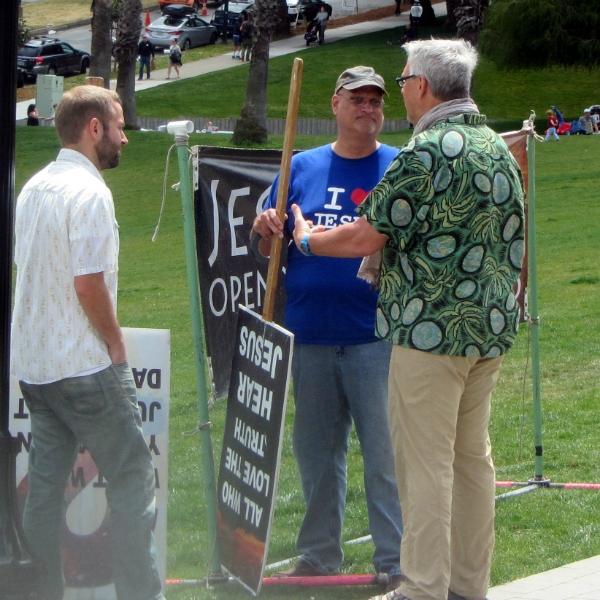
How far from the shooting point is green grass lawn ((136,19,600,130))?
124ft

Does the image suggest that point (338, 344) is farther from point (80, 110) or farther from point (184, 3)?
point (184, 3)

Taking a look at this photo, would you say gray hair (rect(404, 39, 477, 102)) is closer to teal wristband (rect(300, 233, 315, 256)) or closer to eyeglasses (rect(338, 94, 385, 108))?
eyeglasses (rect(338, 94, 385, 108))

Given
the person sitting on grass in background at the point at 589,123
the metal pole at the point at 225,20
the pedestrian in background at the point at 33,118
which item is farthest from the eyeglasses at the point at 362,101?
the metal pole at the point at 225,20

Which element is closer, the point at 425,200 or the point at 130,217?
the point at 425,200

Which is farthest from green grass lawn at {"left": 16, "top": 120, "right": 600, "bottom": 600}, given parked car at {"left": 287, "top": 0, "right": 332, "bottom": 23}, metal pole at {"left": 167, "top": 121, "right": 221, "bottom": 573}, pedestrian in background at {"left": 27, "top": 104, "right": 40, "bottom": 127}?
parked car at {"left": 287, "top": 0, "right": 332, "bottom": 23}

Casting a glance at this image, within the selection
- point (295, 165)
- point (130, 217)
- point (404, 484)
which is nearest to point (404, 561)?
point (404, 484)

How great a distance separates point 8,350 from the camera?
3.38 metres

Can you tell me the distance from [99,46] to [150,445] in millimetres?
25212

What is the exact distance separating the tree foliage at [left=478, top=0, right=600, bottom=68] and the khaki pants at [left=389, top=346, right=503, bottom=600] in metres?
34.6

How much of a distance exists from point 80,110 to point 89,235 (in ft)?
1.70

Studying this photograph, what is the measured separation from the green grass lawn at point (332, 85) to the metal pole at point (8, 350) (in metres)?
31.6

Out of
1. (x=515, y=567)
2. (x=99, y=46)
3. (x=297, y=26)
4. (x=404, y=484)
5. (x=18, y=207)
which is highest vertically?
(x=297, y=26)

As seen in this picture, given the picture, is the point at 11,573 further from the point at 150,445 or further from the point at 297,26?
the point at 297,26

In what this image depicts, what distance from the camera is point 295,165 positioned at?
14.7ft
